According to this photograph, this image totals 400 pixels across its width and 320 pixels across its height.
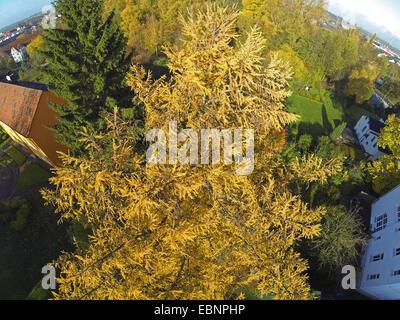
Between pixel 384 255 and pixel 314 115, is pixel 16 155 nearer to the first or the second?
pixel 384 255

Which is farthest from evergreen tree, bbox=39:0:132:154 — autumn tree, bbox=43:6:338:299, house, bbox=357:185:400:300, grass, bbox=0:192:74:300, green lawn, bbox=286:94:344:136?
green lawn, bbox=286:94:344:136

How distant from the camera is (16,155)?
814 inches

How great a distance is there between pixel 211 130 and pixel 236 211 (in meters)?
2.86

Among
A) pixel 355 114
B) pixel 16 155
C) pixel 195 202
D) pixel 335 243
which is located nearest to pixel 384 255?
pixel 335 243

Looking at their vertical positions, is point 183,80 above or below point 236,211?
above

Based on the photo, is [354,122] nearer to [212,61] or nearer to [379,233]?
[379,233]

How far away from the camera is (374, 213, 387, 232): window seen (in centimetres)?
1632

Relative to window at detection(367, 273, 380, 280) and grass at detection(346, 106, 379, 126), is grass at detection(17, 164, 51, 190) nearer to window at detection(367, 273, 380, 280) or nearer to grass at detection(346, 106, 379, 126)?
window at detection(367, 273, 380, 280)

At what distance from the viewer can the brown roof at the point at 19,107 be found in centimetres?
1752

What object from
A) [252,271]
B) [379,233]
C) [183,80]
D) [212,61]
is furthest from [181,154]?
[379,233]

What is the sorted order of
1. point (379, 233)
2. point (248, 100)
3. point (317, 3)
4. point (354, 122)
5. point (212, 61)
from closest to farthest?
point (212, 61) < point (248, 100) < point (379, 233) < point (354, 122) < point (317, 3)

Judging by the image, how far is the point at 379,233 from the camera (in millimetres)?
16312

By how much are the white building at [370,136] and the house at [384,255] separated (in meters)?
13.6

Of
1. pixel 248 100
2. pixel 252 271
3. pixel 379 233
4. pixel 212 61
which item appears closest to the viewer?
pixel 212 61
